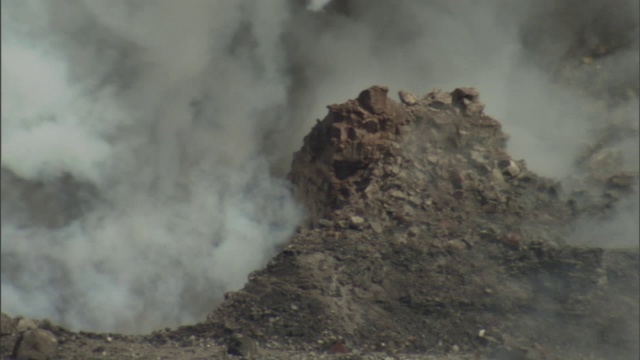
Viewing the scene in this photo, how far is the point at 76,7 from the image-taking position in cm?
1620

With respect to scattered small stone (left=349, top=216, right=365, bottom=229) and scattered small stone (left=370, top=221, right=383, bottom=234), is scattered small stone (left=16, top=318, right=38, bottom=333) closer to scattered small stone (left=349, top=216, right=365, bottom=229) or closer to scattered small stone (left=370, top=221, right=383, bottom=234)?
scattered small stone (left=349, top=216, right=365, bottom=229)

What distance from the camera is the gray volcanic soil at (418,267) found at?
1255 centimetres

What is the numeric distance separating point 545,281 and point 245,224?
4.05m

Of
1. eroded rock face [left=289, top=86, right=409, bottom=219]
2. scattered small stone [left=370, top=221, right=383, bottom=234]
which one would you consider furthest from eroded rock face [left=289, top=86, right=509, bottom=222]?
scattered small stone [left=370, top=221, right=383, bottom=234]

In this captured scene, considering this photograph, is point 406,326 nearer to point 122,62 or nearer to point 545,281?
point 545,281

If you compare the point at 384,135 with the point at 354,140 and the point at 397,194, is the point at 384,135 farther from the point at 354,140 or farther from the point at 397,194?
the point at 397,194

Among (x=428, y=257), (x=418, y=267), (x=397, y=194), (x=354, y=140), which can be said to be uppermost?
(x=354, y=140)

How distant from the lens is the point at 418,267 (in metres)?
13.6

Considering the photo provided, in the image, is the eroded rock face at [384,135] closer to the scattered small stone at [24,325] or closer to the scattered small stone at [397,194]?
the scattered small stone at [397,194]

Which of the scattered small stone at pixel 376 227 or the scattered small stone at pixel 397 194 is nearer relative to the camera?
the scattered small stone at pixel 376 227

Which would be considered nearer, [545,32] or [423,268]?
[423,268]

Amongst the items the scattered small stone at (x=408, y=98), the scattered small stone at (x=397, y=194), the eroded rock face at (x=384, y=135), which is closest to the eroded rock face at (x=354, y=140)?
the eroded rock face at (x=384, y=135)

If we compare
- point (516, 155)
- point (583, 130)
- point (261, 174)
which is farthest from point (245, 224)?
point (583, 130)

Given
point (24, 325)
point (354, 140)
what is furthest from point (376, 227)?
point (24, 325)
